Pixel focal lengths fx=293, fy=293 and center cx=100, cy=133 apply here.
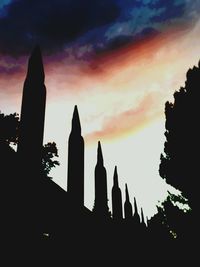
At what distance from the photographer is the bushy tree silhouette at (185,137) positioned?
57.7 feet

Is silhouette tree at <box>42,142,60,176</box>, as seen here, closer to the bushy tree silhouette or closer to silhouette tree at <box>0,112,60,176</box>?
silhouette tree at <box>0,112,60,176</box>

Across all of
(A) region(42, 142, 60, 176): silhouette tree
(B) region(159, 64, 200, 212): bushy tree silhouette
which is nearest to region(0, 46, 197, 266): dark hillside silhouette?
(B) region(159, 64, 200, 212): bushy tree silhouette

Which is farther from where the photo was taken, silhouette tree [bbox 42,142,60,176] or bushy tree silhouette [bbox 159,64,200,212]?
silhouette tree [bbox 42,142,60,176]

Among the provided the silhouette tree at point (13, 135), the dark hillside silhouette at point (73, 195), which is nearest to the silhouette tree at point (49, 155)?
the silhouette tree at point (13, 135)

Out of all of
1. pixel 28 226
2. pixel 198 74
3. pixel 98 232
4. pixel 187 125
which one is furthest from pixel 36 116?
pixel 198 74

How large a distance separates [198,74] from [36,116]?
11858mm

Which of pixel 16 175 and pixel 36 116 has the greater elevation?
pixel 36 116

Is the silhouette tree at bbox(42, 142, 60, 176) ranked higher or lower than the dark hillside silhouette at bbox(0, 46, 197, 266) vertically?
higher

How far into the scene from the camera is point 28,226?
8117 millimetres

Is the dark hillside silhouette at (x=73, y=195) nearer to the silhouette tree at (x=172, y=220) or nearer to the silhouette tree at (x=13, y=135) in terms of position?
the silhouette tree at (x=172, y=220)

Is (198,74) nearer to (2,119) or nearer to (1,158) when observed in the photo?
(1,158)

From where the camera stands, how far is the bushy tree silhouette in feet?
57.7

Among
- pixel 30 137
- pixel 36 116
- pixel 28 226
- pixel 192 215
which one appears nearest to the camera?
pixel 28 226

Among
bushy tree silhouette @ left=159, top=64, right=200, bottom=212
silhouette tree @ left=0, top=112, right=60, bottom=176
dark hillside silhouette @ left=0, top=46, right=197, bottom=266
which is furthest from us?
silhouette tree @ left=0, top=112, right=60, bottom=176
